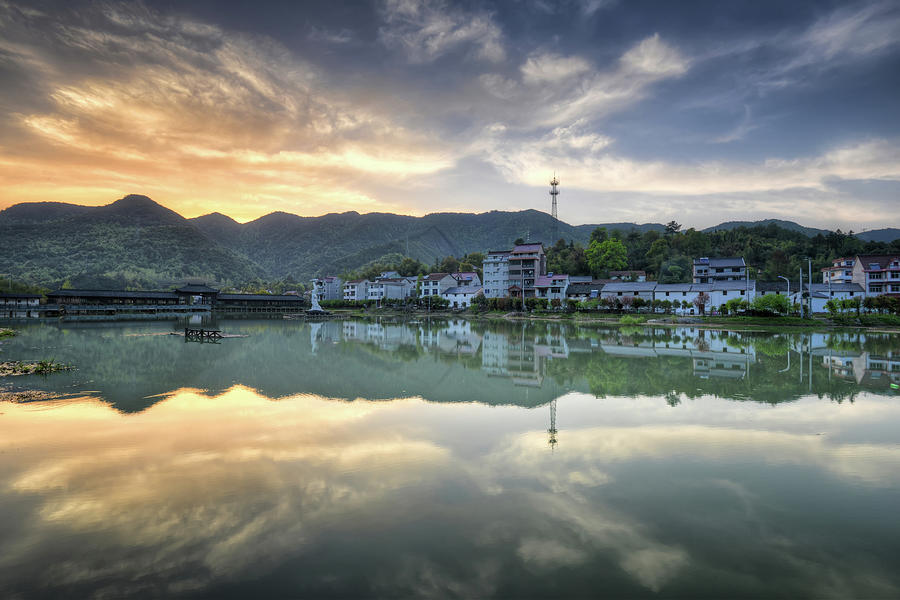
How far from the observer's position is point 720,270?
59.1m

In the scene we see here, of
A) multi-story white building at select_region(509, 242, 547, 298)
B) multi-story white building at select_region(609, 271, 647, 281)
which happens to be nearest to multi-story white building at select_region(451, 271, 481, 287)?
multi-story white building at select_region(509, 242, 547, 298)

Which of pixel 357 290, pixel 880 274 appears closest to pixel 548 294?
pixel 880 274

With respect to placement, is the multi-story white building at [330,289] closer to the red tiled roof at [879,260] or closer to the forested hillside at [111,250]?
the forested hillside at [111,250]

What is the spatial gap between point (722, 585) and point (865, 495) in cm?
353

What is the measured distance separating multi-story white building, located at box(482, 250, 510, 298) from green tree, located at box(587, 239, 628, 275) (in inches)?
585

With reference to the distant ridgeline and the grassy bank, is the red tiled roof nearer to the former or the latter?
the distant ridgeline

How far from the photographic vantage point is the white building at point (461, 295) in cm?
7094

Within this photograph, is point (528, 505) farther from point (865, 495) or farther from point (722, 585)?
point (865, 495)

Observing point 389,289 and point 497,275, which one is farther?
point 389,289

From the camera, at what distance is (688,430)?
8.80 m

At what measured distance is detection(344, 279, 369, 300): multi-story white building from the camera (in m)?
84.1

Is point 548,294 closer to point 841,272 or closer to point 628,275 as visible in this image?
point 628,275

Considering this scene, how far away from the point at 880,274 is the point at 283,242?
174886 millimetres

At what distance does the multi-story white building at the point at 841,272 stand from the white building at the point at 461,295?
4640 centimetres
